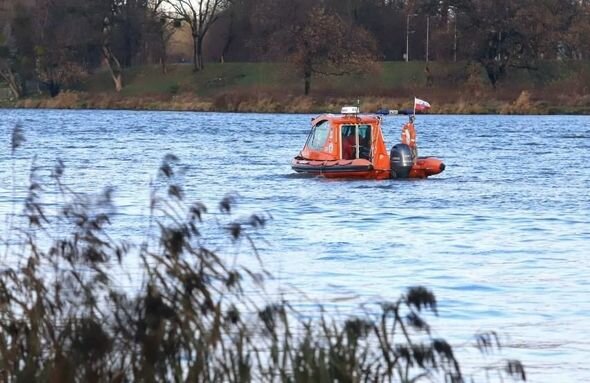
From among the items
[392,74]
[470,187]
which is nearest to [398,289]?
[470,187]

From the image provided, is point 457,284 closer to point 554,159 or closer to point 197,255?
point 197,255

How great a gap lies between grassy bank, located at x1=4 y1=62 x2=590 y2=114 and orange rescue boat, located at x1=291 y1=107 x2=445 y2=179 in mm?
48092

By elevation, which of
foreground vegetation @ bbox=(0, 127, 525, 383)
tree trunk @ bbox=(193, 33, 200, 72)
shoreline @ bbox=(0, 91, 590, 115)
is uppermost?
foreground vegetation @ bbox=(0, 127, 525, 383)

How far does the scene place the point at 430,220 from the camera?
80.6ft

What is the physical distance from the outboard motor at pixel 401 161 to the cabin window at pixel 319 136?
1.47 m

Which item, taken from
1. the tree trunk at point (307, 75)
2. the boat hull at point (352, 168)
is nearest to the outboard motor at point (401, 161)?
the boat hull at point (352, 168)

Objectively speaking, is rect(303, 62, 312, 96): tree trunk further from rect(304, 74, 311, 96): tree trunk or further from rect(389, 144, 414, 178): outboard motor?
rect(389, 144, 414, 178): outboard motor

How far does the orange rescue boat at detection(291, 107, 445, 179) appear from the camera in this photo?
105ft

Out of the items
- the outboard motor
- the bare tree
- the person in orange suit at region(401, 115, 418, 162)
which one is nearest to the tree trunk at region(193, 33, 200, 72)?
the bare tree

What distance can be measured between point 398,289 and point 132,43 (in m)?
94.7

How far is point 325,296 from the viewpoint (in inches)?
592

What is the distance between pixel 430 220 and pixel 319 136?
8.80m

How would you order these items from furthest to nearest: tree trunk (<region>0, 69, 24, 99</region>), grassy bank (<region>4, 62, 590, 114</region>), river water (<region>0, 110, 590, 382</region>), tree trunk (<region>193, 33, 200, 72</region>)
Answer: tree trunk (<region>193, 33, 200, 72</region>)
tree trunk (<region>0, 69, 24, 99</region>)
grassy bank (<region>4, 62, 590, 114</region>)
river water (<region>0, 110, 590, 382</region>)

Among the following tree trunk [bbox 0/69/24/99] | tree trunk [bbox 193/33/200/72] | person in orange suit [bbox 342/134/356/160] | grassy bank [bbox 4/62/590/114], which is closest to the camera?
person in orange suit [bbox 342/134/356/160]
